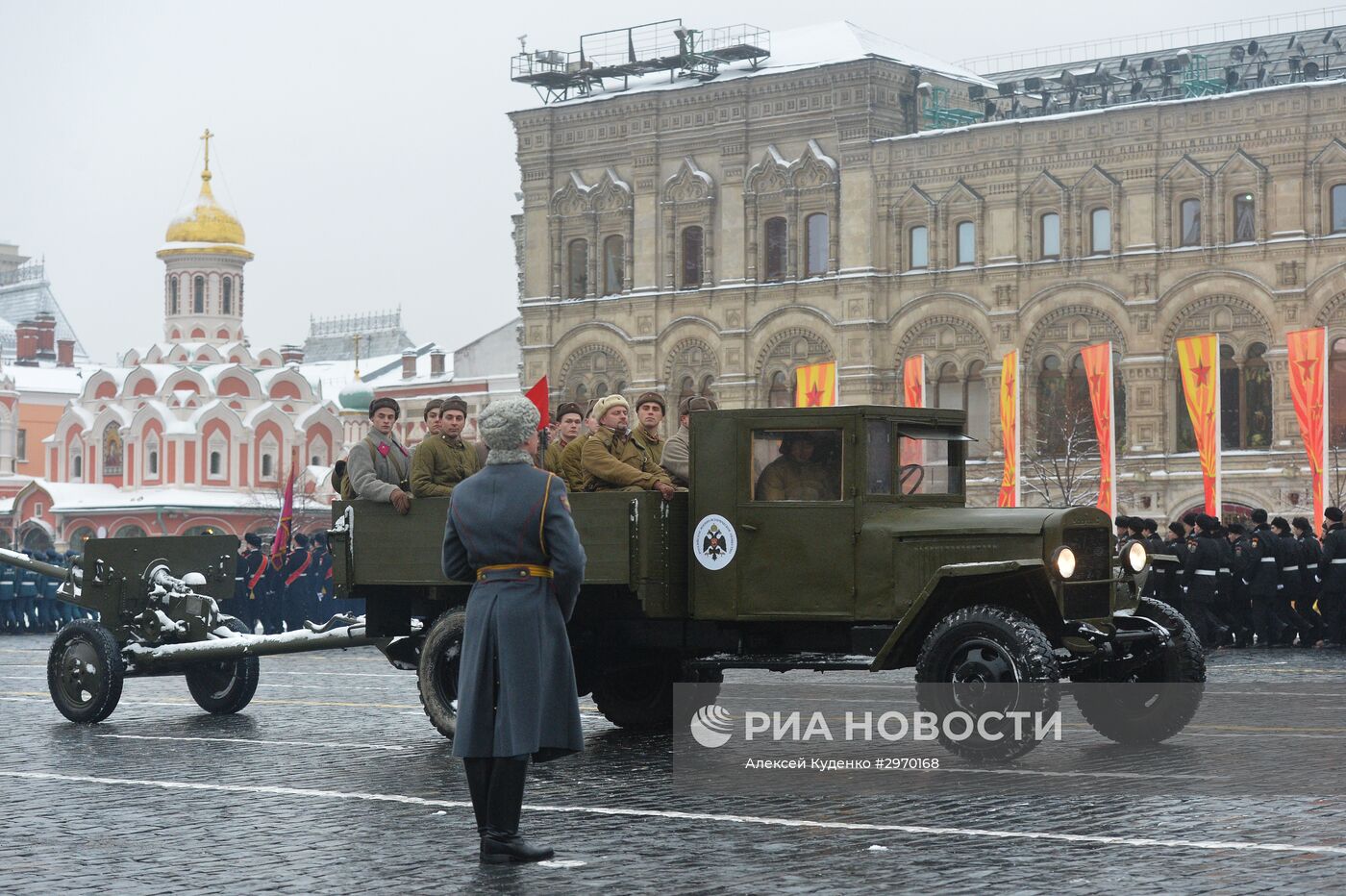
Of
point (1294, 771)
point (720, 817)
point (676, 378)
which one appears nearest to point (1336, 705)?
point (1294, 771)

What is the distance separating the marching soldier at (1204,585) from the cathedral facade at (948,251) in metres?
22.2

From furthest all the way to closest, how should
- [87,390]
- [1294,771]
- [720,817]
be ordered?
[87,390] → [1294,771] → [720,817]

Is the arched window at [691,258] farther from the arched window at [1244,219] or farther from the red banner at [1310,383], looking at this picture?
the red banner at [1310,383]

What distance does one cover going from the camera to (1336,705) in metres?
14.6

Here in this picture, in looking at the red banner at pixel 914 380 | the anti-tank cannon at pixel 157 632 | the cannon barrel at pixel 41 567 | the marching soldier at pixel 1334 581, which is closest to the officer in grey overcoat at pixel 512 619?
the anti-tank cannon at pixel 157 632

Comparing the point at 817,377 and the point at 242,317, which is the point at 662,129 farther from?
the point at 242,317

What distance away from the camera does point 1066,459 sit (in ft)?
155

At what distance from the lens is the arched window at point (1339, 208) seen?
4481 cm

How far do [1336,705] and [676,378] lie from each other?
3956 cm

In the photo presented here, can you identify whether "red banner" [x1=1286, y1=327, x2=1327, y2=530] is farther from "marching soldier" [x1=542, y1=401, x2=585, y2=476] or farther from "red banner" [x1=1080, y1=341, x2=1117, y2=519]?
"marching soldier" [x1=542, y1=401, x2=585, y2=476]

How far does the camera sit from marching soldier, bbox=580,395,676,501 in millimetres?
12430

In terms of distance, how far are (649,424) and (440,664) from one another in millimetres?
1939

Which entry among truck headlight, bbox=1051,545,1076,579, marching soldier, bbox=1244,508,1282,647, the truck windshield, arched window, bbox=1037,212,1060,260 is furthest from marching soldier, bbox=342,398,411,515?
arched window, bbox=1037,212,1060,260

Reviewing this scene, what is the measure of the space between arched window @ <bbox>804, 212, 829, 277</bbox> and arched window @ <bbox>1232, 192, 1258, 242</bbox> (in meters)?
10.2
